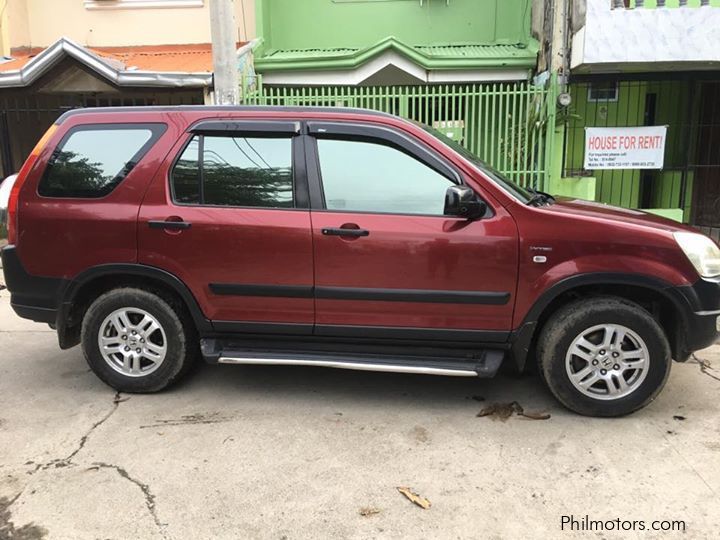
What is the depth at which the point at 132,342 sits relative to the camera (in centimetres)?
405

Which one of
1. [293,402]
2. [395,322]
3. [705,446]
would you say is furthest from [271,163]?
[705,446]

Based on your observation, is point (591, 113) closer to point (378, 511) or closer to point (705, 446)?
point (705, 446)

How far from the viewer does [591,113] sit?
410 inches

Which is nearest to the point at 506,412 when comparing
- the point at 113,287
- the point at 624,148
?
the point at 113,287

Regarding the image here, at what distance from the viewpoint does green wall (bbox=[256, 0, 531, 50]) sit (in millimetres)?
11391

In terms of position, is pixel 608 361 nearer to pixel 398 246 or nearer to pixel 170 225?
pixel 398 246

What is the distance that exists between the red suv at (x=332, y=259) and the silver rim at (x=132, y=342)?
1 cm

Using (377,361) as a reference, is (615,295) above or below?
above

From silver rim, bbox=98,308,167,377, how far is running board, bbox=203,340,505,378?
1.23ft

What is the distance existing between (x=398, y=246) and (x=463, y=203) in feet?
1.56

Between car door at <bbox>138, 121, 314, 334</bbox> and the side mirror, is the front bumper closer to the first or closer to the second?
the side mirror

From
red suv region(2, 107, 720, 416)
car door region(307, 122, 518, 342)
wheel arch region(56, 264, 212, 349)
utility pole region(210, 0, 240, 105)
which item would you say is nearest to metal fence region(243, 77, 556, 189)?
utility pole region(210, 0, 240, 105)

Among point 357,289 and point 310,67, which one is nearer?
point 357,289

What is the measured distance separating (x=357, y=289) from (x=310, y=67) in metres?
7.63
